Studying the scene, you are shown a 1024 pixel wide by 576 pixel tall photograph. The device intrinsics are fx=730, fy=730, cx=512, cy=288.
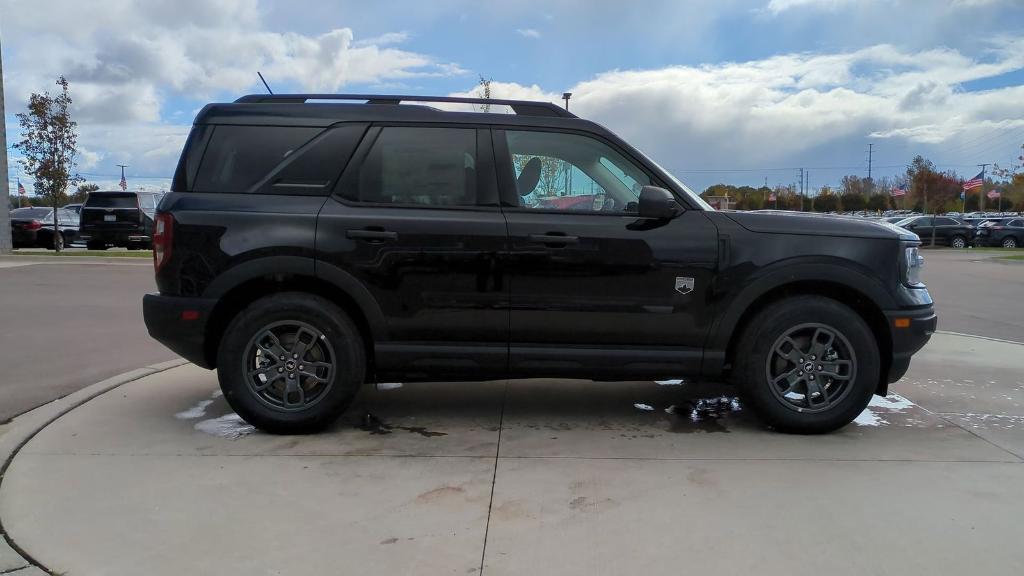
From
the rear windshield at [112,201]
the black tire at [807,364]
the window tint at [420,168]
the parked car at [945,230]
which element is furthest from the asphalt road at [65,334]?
the parked car at [945,230]

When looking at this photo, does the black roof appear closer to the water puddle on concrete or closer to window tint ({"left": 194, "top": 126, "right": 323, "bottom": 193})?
window tint ({"left": 194, "top": 126, "right": 323, "bottom": 193})

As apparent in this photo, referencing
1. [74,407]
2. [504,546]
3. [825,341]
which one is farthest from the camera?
[74,407]

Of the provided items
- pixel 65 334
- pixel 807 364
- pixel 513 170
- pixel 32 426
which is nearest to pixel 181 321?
pixel 32 426

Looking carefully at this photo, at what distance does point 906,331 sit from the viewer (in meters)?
4.52

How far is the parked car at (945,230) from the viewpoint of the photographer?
35.1m

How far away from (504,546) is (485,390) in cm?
264

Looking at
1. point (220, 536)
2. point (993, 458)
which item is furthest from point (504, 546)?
point (993, 458)

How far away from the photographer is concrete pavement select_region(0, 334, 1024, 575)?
3.07 meters

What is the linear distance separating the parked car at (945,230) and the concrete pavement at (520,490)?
34.1 m

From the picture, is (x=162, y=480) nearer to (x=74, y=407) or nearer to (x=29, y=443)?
(x=29, y=443)

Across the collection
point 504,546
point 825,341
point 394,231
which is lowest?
point 504,546

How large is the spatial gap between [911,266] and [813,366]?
2.99 feet

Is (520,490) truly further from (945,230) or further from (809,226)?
(945,230)

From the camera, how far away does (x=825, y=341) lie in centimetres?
458
